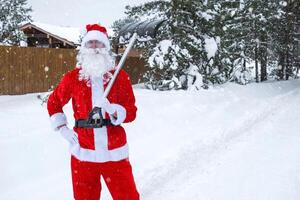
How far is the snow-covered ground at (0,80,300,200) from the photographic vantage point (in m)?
4.50

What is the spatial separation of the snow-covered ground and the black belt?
1.56m

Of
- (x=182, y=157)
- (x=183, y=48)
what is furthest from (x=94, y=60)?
(x=183, y=48)

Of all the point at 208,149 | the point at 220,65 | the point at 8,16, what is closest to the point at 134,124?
the point at 208,149

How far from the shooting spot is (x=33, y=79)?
585 inches

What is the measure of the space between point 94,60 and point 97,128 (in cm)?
54

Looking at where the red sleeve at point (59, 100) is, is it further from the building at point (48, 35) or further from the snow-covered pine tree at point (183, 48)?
the building at point (48, 35)

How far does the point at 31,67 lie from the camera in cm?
1480

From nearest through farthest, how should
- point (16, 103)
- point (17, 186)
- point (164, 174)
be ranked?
point (17, 186) < point (164, 174) < point (16, 103)

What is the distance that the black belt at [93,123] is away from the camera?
2.80m

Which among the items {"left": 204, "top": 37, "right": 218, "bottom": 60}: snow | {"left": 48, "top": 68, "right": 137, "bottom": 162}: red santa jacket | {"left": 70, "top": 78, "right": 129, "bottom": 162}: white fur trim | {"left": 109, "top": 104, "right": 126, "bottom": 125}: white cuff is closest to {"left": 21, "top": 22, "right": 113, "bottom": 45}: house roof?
{"left": 204, "top": 37, "right": 218, "bottom": 60}: snow

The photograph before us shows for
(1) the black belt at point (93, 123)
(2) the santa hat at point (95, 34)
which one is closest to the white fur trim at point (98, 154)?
(1) the black belt at point (93, 123)

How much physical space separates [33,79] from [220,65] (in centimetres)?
812

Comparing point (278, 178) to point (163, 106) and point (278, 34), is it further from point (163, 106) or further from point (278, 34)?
point (278, 34)

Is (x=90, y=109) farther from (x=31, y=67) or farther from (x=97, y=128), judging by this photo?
(x=31, y=67)
